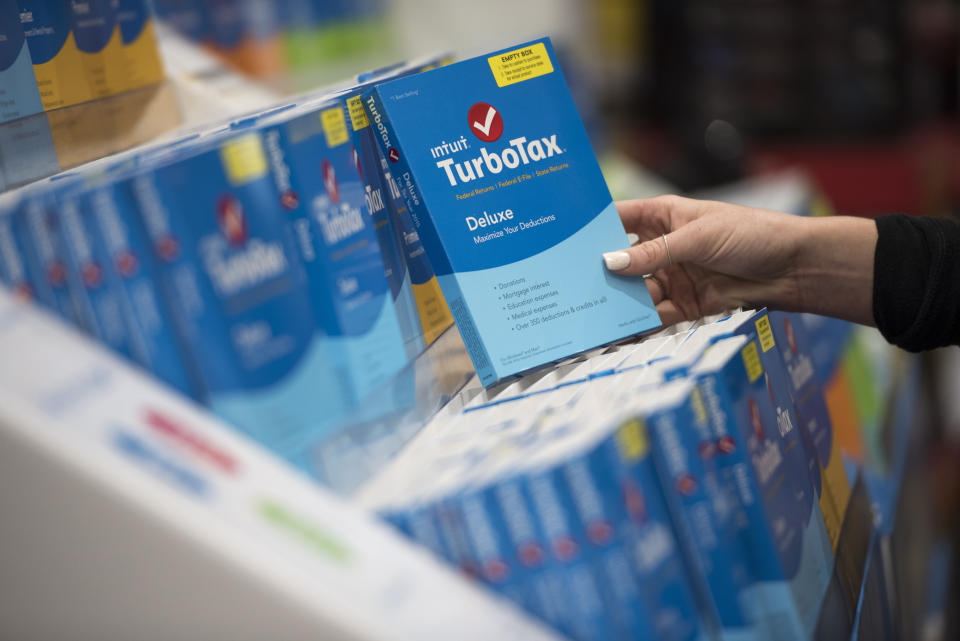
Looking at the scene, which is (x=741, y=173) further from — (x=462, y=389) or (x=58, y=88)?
(x=58, y=88)

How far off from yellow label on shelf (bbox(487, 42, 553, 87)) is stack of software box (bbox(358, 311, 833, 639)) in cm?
44

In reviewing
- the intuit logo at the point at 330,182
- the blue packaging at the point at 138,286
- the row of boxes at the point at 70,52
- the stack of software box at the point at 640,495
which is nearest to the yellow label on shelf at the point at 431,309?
the stack of software box at the point at 640,495

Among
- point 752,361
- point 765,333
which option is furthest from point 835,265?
point 752,361

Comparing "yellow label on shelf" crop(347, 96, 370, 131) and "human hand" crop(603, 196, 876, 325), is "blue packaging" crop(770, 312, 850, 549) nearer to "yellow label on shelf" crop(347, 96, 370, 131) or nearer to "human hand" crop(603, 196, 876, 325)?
"human hand" crop(603, 196, 876, 325)

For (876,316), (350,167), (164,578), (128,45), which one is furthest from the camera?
(876,316)

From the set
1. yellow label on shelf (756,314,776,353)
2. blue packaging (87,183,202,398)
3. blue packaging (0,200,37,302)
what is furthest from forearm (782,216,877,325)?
blue packaging (0,200,37,302)

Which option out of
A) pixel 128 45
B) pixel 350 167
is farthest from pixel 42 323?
pixel 128 45

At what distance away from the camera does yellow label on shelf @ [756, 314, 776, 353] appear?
47.2 inches

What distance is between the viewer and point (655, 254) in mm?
1364

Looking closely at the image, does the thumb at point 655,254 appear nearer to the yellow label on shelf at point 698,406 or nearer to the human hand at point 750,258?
the human hand at point 750,258

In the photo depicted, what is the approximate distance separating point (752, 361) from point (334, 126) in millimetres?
584

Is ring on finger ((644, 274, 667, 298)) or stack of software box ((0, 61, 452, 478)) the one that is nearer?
stack of software box ((0, 61, 452, 478))

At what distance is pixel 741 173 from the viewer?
3459 mm

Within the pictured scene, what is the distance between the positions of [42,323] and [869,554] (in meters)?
1.25
